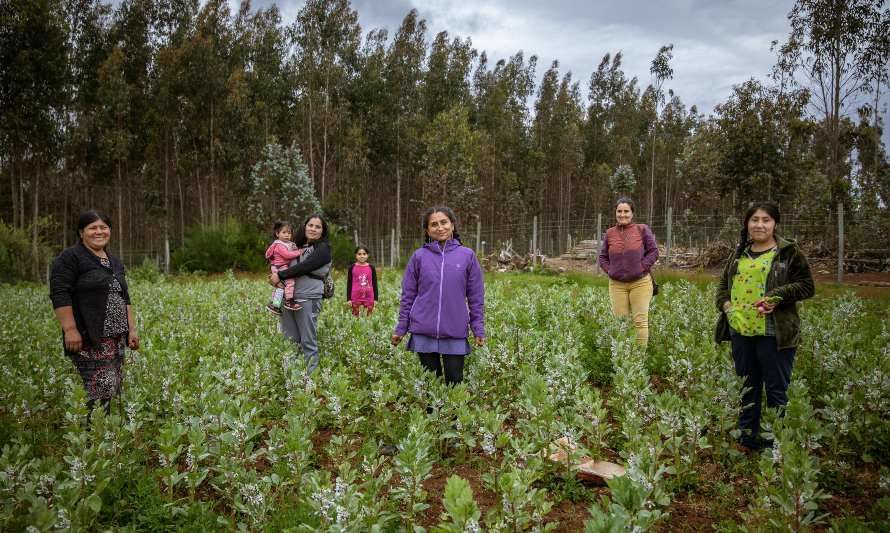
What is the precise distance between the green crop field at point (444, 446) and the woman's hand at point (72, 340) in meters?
0.43

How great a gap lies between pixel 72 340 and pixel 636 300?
6.10 meters

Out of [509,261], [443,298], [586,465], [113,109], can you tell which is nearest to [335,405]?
[443,298]

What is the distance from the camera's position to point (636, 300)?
690 centimetres

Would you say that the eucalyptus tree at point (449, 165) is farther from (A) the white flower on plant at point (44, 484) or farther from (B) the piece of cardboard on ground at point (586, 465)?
(A) the white flower on plant at point (44, 484)

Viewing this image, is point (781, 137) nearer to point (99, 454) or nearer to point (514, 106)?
point (99, 454)

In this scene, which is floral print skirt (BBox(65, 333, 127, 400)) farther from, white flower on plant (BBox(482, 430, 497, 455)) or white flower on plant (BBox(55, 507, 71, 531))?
white flower on plant (BBox(482, 430, 497, 455))

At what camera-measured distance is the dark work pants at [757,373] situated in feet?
14.1

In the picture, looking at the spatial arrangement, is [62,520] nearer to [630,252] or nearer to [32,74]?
[630,252]

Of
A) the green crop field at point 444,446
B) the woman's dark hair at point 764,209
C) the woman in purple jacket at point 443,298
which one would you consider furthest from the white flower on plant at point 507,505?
the woman's dark hair at point 764,209

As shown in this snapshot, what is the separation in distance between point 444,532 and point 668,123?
235ft

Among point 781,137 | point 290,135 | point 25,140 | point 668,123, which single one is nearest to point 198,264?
point 25,140

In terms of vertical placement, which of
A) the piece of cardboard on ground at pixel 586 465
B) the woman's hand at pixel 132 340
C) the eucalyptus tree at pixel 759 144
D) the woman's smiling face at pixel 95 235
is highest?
the eucalyptus tree at pixel 759 144

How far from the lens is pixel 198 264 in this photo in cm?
2689

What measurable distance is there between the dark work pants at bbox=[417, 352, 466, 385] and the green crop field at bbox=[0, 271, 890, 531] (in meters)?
0.19
